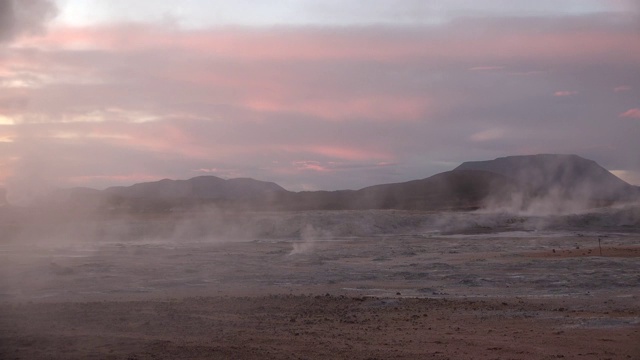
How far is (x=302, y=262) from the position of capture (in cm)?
3531

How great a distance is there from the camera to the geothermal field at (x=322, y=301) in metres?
13.8

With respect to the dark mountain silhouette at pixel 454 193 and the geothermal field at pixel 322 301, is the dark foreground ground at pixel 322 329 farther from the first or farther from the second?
the dark mountain silhouette at pixel 454 193

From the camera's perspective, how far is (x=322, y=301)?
2058cm

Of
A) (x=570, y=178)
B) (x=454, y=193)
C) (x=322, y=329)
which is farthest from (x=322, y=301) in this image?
(x=570, y=178)

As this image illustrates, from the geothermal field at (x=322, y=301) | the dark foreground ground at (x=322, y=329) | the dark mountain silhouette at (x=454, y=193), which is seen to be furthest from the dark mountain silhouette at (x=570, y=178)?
the dark foreground ground at (x=322, y=329)

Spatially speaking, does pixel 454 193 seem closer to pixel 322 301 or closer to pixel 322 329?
pixel 322 301

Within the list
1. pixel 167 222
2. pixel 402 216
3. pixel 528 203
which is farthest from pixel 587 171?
pixel 167 222

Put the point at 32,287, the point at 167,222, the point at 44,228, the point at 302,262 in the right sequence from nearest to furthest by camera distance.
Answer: the point at 32,287, the point at 302,262, the point at 44,228, the point at 167,222

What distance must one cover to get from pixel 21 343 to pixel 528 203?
91.5 metres

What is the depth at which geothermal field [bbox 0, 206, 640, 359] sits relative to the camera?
45.1ft

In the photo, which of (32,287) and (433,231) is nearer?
(32,287)

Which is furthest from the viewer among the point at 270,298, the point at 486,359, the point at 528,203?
the point at 528,203

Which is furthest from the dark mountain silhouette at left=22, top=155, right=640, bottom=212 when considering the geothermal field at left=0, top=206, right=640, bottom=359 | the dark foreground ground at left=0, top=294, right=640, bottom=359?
the dark foreground ground at left=0, top=294, right=640, bottom=359

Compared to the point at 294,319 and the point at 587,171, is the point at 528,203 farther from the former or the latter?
the point at 294,319
